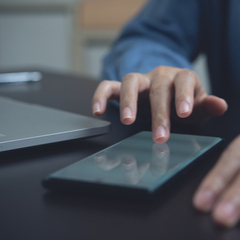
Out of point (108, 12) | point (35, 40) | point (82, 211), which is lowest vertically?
point (82, 211)

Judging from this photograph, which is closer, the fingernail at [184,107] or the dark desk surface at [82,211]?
the dark desk surface at [82,211]

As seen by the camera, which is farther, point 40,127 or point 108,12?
point 108,12

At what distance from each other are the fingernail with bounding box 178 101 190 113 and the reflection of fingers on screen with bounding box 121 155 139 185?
98 mm

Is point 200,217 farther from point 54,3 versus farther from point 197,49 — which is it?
point 54,3

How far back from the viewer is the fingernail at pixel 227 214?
173 millimetres

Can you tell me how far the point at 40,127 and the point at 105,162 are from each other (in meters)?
0.11

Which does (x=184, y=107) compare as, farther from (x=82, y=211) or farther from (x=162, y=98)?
(x=82, y=211)

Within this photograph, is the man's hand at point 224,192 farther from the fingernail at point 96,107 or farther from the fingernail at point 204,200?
the fingernail at point 96,107

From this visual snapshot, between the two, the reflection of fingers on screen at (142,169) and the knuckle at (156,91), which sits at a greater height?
the knuckle at (156,91)

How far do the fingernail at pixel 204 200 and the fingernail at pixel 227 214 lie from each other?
0.05 feet

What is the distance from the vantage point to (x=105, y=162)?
0.83ft

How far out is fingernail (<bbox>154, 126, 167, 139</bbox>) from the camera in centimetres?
30

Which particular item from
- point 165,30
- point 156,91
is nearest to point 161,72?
point 156,91

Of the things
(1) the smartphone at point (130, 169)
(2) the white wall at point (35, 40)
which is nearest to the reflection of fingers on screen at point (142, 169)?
(1) the smartphone at point (130, 169)
